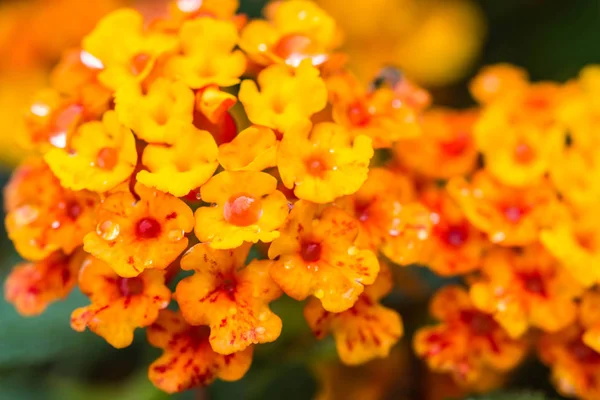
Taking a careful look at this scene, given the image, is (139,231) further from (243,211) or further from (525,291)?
(525,291)

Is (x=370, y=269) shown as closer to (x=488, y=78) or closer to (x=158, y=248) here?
(x=158, y=248)

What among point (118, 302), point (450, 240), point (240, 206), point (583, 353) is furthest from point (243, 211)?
point (583, 353)

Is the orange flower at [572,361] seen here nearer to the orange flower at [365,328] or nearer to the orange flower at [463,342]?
the orange flower at [463,342]

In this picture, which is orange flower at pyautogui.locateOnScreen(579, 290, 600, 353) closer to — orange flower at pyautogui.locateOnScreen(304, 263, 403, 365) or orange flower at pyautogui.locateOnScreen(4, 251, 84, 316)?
orange flower at pyautogui.locateOnScreen(304, 263, 403, 365)

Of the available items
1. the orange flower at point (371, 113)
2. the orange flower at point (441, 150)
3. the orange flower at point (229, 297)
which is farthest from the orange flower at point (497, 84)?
the orange flower at point (229, 297)

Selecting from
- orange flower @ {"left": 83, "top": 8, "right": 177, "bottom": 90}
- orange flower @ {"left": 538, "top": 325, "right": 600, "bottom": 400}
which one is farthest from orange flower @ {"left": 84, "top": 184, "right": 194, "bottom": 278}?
orange flower @ {"left": 538, "top": 325, "right": 600, "bottom": 400}

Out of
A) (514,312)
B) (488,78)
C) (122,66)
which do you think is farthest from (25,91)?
(514,312)
